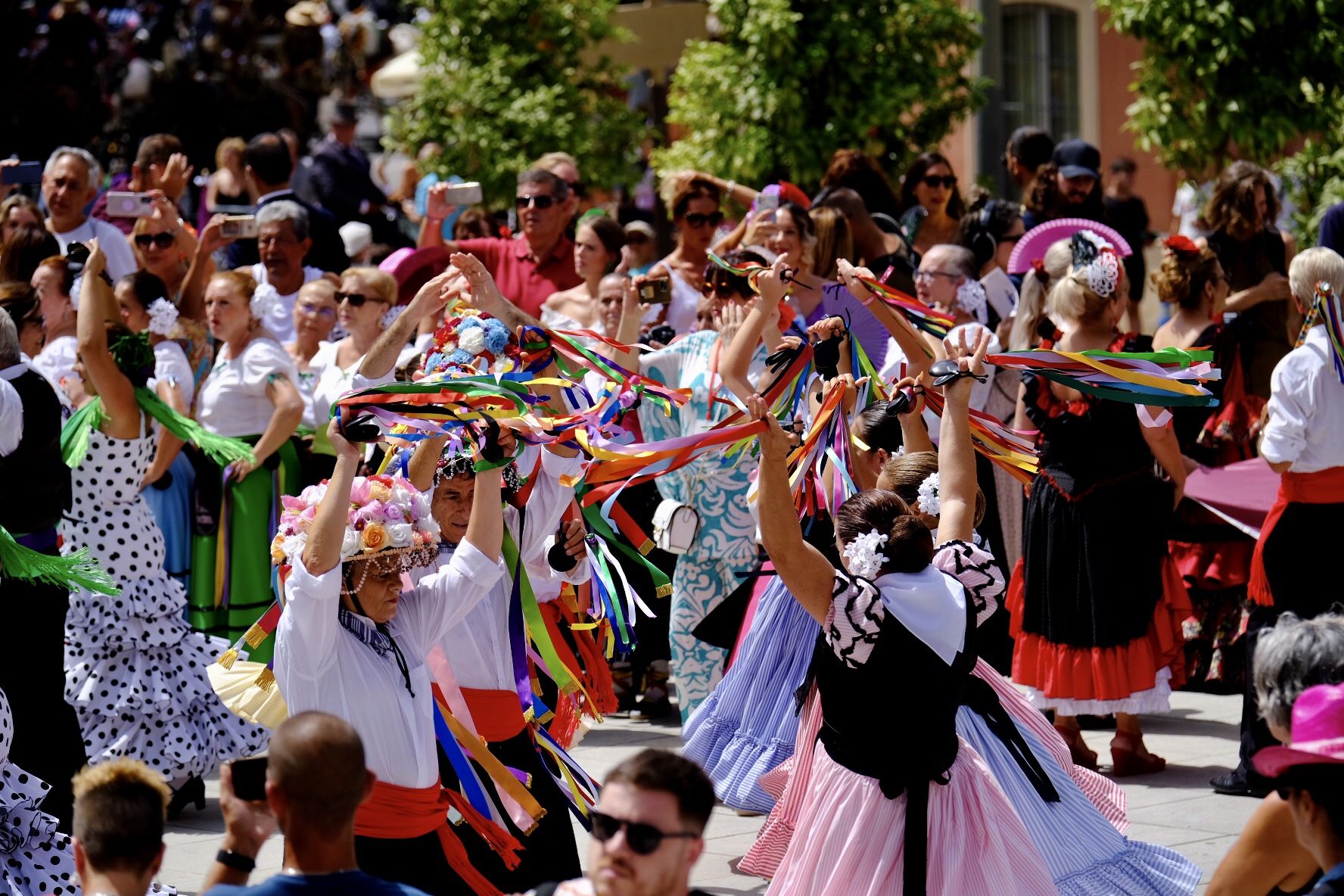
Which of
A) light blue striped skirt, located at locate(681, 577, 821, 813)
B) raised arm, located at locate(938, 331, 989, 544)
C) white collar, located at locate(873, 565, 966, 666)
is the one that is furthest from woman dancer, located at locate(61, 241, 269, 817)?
white collar, located at locate(873, 565, 966, 666)

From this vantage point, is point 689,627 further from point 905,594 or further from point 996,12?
point 996,12

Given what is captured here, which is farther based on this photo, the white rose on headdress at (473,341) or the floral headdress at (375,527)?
the white rose on headdress at (473,341)

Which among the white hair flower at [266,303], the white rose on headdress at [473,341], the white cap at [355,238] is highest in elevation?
the white rose on headdress at [473,341]

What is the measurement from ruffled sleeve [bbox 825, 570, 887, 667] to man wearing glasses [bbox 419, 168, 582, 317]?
5.53 meters

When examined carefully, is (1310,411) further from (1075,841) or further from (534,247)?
(534,247)

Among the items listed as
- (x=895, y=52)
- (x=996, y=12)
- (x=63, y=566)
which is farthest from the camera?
(x=996, y=12)

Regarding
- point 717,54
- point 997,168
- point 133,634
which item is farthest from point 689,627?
point 997,168

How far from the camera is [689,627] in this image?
7566 millimetres

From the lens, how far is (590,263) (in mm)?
9375

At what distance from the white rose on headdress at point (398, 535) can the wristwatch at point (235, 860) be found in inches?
47.8

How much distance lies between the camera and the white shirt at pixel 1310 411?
7.00m

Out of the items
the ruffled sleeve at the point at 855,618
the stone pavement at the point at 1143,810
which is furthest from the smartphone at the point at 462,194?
the ruffled sleeve at the point at 855,618

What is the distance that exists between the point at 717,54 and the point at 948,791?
816 centimetres

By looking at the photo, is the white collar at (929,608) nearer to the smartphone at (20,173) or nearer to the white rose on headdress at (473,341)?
the white rose on headdress at (473,341)
